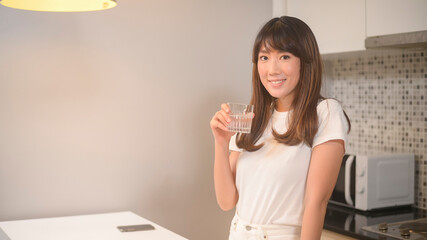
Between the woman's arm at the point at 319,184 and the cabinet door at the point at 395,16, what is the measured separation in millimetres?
949

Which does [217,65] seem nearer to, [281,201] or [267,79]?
[267,79]

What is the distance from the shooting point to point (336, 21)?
104 inches

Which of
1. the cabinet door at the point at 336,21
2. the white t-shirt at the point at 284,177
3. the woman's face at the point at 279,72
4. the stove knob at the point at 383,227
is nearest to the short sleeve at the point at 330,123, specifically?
the white t-shirt at the point at 284,177

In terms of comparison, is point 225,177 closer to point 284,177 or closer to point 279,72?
point 284,177

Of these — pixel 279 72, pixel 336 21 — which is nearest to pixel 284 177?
pixel 279 72

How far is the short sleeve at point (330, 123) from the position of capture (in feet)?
5.25

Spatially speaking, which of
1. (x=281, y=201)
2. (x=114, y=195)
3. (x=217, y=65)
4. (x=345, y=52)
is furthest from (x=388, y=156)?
(x=114, y=195)

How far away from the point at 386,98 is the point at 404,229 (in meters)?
0.94

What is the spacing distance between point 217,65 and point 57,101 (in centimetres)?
87

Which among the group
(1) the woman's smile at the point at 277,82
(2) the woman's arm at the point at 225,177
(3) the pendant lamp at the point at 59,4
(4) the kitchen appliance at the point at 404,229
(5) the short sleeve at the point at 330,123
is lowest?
(4) the kitchen appliance at the point at 404,229

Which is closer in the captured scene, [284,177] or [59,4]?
[284,177]

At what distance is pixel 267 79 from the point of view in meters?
1.72

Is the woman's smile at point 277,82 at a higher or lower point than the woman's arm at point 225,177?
higher

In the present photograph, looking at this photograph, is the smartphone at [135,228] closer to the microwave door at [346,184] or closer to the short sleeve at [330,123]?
the short sleeve at [330,123]
